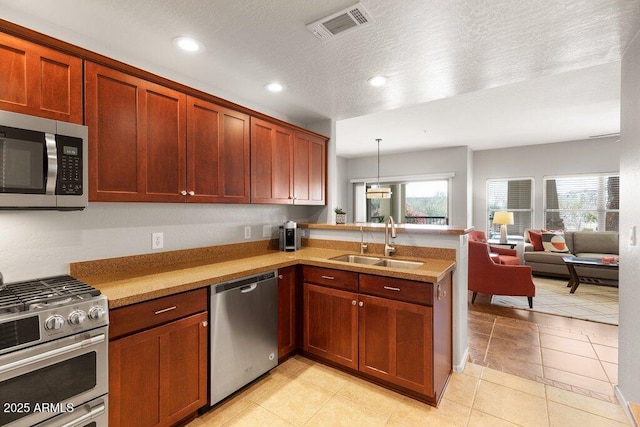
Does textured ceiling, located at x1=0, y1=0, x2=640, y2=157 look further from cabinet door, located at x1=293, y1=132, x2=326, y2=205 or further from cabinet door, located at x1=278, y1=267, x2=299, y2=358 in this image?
cabinet door, located at x1=278, y1=267, x2=299, y2=358

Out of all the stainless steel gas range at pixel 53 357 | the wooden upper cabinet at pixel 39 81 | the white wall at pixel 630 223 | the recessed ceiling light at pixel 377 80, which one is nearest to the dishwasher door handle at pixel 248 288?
the stainless steel gas range at pixel 53 357

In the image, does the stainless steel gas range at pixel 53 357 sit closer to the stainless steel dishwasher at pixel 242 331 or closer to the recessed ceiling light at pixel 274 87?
the stainless steel dishwasher at pixel 242 331

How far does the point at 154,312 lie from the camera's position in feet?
5.57

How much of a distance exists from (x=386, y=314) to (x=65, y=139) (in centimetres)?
225

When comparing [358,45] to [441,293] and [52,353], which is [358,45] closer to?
[441,293]

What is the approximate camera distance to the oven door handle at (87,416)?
1387 mm

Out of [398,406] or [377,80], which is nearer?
[398,406]

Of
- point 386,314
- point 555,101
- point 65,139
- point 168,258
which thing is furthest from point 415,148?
point 65,139

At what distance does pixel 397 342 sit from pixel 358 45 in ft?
6.84

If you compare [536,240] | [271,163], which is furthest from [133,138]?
[536,240]

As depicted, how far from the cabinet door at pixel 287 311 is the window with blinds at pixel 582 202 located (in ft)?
21.1

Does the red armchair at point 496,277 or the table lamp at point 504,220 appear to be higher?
the table lamp at point 504,220

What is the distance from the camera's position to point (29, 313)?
1274mm

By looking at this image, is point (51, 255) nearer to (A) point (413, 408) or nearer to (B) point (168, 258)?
(B) point (168, 258)
